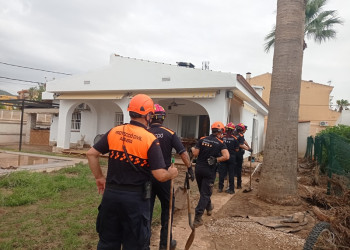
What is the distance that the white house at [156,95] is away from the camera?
10.1m

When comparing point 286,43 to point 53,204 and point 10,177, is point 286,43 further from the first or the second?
point 10,177

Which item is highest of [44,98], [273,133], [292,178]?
[44,98]

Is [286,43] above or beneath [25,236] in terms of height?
above

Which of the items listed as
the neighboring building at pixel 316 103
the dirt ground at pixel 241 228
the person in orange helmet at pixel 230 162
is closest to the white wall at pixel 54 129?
the person in orange helmet at pixel 230 162

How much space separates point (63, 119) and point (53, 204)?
33.6 ft

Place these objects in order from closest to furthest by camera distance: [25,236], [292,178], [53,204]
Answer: [25,236] < [53,204] < [292,178]

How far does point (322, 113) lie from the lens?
26.0m

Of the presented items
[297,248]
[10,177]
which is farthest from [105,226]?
[10,177]

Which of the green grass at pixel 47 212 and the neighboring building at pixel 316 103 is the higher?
the neighboring building at pixel 316 103

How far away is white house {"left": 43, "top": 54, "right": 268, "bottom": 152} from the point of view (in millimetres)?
10141

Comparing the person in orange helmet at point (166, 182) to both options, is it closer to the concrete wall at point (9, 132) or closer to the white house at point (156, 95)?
the white house at point (156, 95)

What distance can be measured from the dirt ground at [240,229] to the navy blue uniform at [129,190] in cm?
Result: 152

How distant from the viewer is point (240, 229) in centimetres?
427

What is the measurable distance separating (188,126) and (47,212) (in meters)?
10.5
